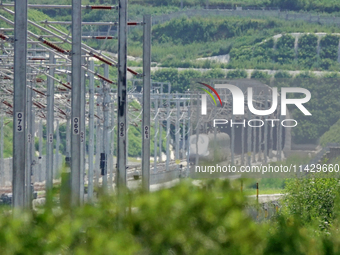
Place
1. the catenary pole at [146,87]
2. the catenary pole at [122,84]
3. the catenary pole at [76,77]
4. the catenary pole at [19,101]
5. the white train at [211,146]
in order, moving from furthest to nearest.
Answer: the white train at [211,146]
the catenary pole at [146,87]
the catenary pole at [122,84]
the catenary pole at [76,77]
the catenary pole at [19,101]

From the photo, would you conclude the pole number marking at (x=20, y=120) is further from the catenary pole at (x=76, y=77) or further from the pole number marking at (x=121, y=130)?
the pole number marking at (x=121, y=130)

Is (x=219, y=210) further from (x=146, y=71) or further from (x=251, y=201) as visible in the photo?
(x=146, y=71)

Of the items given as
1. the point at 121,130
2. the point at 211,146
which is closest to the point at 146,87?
the point at 121,130

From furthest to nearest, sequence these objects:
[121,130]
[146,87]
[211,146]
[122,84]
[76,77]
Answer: [211,146]
[146,87]
[121,130]
[122,84]
[76,77]

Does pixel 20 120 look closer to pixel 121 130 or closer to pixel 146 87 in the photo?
pixel 121 130

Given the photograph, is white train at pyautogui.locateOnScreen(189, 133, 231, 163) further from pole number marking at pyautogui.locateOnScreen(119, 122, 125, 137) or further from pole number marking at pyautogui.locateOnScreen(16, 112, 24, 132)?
pole number marking at pyautogui.locateOnScreen(16, 112, 24, 132)

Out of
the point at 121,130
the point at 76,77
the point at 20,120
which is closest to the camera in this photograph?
the point at 20,120

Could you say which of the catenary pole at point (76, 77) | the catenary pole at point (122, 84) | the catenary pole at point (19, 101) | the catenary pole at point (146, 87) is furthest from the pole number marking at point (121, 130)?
the catenary pole at point (19, 101)

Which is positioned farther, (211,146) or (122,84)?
(211,146)

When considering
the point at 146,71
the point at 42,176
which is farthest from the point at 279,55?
the point at 146,71

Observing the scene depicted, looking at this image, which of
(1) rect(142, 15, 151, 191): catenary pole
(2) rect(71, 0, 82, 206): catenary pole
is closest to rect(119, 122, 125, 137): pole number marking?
(1) rect(142, 15, 151, 191): catenary pole

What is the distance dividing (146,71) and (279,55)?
95.3m

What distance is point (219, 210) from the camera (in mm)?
6531

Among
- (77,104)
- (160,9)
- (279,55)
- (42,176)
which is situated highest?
(160,9)
